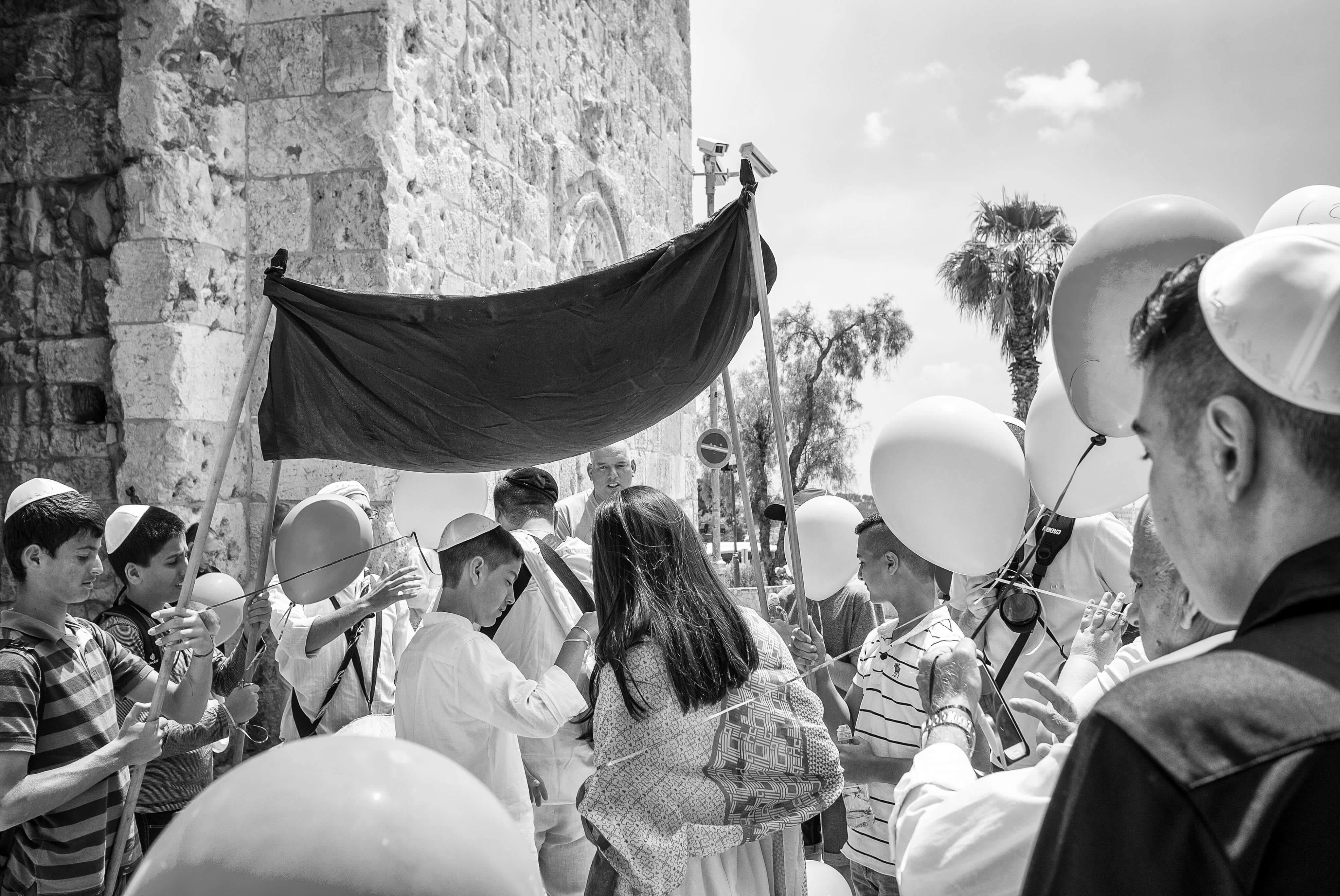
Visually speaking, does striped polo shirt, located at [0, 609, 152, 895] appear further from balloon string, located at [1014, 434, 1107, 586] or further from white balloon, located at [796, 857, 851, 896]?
balloon string, located at [1014, 434, 1107, 586]

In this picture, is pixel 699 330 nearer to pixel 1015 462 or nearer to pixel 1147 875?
pixel 1015 462

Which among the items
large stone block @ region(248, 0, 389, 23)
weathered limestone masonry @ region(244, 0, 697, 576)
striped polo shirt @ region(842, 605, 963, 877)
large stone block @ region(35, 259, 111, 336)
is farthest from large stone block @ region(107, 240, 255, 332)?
striped polo shirt @ region(842, 605, 963, 877)

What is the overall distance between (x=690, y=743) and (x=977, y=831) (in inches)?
39.5

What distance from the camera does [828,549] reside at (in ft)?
14.5

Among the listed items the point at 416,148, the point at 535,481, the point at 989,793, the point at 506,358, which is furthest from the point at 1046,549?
the point at 416,148

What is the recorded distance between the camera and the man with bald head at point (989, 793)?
1.24 m

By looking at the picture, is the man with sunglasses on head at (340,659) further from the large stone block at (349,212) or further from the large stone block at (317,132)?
the large stone block at (317,132)

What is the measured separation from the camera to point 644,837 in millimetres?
2174

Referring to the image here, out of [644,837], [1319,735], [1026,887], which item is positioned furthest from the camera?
[644,837]

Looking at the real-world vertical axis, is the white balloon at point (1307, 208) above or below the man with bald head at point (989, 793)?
above

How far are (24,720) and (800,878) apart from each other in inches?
71.2

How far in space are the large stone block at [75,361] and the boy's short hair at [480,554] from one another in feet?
8.46

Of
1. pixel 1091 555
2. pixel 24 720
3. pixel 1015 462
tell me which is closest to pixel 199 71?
pixel 24 720

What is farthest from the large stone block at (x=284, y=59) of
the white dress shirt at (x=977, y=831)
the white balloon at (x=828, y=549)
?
the white dress shirt at (x=977, y=831)
